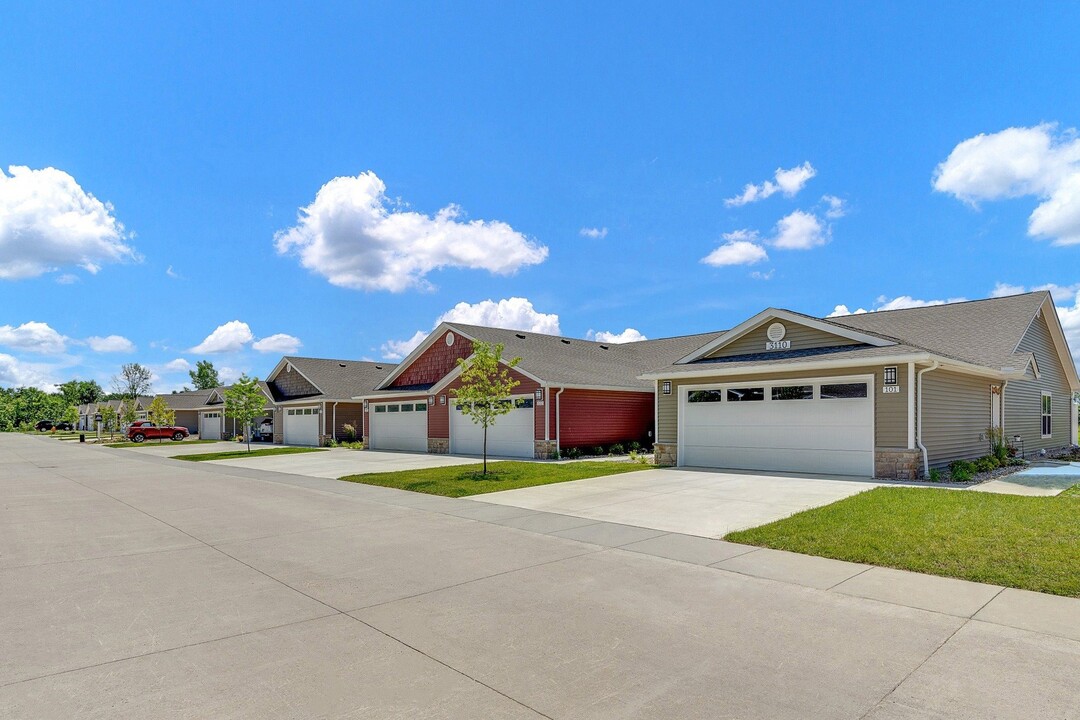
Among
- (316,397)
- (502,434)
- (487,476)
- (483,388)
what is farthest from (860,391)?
(316,397)

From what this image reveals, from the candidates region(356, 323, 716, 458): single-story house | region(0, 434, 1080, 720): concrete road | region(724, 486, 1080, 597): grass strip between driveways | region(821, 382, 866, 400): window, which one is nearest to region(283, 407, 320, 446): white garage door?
region(356, 323, 716, 458): single-story house

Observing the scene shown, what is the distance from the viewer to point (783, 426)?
51.9 ft

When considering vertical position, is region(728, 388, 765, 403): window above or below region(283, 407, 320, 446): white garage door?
above

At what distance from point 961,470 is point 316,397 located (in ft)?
99.8

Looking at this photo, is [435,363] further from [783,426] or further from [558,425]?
[783,426]

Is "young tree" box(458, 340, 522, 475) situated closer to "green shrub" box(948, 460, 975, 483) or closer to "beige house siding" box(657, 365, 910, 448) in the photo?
"beige house siding" box(657, 365, 910, 448)

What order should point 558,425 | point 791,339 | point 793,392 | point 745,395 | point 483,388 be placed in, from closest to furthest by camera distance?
point 793,392
point 791,339
point 745,395
point 483,388
point 558,425

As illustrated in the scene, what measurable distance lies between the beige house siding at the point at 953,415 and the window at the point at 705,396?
488cm

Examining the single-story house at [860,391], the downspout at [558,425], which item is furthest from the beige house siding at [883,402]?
the downspout at [558,425]

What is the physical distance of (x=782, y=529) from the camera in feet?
28.0

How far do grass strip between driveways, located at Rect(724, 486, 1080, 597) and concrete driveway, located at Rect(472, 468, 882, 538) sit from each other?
64cm

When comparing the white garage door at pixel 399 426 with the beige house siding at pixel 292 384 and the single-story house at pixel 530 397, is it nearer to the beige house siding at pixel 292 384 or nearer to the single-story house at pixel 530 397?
the single-story house at pixel 530 397

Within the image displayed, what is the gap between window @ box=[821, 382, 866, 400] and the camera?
14602 millimetres

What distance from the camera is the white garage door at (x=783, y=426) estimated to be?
14578 millimetres
